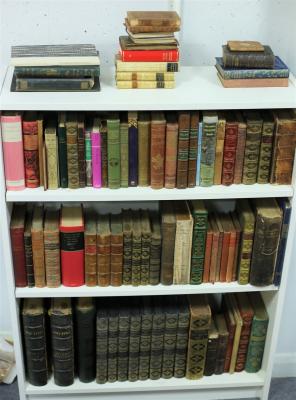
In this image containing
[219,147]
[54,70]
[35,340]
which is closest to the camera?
[54,70]

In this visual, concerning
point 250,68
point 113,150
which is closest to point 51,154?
point 113,150

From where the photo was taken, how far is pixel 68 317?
6.95 ft

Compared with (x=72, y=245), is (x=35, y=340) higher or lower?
lower

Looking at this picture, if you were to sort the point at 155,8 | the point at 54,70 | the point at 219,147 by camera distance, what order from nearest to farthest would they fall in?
the point at 54,70
the point at 219,147
the point at 155,8

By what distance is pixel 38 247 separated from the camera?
200cm

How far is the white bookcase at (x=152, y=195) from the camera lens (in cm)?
180

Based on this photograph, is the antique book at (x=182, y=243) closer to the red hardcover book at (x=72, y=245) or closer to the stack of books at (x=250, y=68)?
the red hardcover book at (x=72, y=245)

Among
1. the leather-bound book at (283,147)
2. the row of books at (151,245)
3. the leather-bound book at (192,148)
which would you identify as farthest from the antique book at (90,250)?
the leather-bound book at (283,147)

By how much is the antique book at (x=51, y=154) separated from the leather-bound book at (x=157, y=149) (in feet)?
0.88

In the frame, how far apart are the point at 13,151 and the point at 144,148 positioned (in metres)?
0.36

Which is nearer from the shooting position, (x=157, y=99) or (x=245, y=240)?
(x=157, y=99)

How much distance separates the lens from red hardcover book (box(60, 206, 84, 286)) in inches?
78.6

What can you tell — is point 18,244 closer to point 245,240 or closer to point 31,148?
point 31,148

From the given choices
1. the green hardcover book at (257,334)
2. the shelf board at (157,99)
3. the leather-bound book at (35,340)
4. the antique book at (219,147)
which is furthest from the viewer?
the green hardcover book at (257,334)
